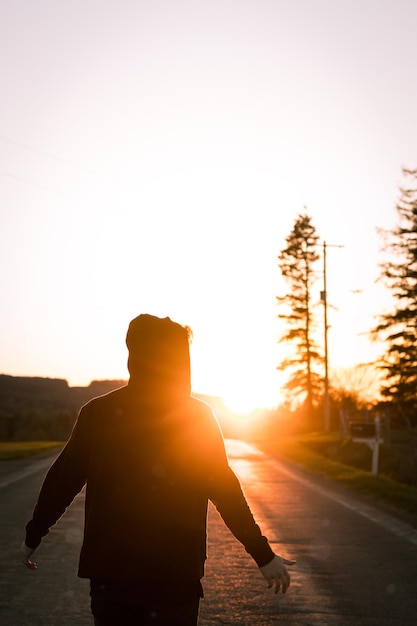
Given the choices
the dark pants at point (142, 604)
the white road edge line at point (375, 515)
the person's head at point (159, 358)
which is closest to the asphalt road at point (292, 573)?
the white road edge line at point (375, 515)

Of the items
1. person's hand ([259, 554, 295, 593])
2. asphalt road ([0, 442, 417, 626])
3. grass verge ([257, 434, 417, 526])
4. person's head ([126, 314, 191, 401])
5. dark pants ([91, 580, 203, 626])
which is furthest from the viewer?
grass verge ([257, 434, 417, 526])

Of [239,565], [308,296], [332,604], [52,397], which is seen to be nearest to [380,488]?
[239,565]

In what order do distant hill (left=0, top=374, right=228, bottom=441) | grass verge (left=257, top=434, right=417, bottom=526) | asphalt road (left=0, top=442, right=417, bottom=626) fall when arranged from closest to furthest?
asphalt road (left=0, top=442, right=417, bottom=626) → grass verge (left=257, top=434, right=417, bottom=526) → distant hill (left=0, top=374, right=228, bottom=441)

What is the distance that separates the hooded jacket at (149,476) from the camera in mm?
3506

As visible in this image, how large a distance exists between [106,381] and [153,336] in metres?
102

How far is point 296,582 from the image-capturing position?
28.4 ft

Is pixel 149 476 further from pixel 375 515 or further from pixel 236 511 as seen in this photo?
pixel 375 515

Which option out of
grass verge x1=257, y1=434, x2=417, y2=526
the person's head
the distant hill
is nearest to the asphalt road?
grass verge x1=257, y1=434, x2=417, y2=526

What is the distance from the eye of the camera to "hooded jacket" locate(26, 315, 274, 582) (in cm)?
351

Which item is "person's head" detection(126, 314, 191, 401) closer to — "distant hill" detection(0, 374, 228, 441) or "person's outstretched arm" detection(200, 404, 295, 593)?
"person's outstretched arm" detection(200, 404, 295, 593)

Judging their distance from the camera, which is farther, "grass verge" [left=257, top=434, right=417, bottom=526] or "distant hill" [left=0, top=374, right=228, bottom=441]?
"distant hill" [left=0, top=374, right=228, bottom=441]

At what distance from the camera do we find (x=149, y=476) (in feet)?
11.7

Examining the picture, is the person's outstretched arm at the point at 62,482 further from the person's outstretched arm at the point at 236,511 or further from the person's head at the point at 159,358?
the person's outstretched arm at the point at 236,511

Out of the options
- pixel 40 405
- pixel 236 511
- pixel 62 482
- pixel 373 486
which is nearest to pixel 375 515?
pixel 373 486
